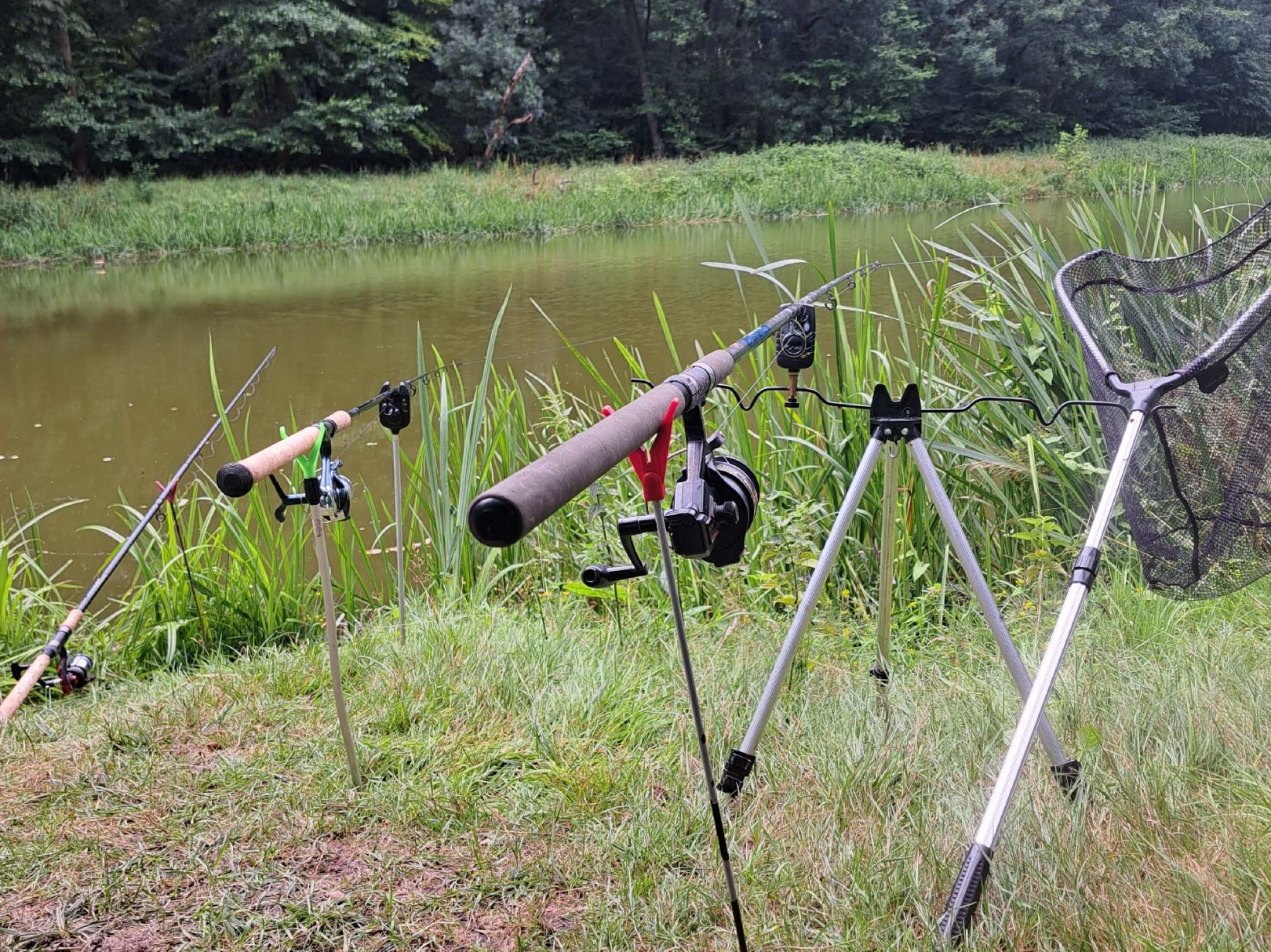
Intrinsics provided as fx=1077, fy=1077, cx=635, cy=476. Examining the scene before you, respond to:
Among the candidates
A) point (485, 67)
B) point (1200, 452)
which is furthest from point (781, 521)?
point (485, 67)

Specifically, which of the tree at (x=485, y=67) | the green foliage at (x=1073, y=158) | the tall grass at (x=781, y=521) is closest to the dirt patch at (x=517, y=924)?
the tall grass at (x=781, y=521)

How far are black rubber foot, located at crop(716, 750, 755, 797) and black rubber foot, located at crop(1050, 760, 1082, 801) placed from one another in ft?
1.46

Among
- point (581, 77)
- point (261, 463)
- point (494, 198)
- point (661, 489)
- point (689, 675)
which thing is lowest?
point (689, 675)

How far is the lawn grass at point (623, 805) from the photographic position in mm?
1401

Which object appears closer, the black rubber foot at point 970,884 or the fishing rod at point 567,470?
the fishing rod at point 567,470

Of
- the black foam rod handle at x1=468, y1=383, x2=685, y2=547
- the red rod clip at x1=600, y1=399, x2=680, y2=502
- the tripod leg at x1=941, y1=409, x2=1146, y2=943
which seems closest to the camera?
the black foam rod handle at x1=468, y1=383, x2=685, y2=547

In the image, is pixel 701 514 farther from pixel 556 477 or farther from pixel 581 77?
pixel 581 77

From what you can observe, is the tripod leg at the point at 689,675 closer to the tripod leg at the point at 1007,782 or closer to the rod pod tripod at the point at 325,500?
the tripod leg at the point at 1007,782

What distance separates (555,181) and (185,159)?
904 cm

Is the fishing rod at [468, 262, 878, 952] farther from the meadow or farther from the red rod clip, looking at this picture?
the meadow

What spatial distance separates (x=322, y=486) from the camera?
1674mm

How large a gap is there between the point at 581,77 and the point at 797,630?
3053 cm

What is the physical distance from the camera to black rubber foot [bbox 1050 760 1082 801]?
156 centimetres

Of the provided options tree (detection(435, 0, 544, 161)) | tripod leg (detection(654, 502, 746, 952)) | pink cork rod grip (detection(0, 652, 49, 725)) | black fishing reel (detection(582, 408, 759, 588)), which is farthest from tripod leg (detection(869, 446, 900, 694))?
tree (detection(435, 0, 544, 161))
